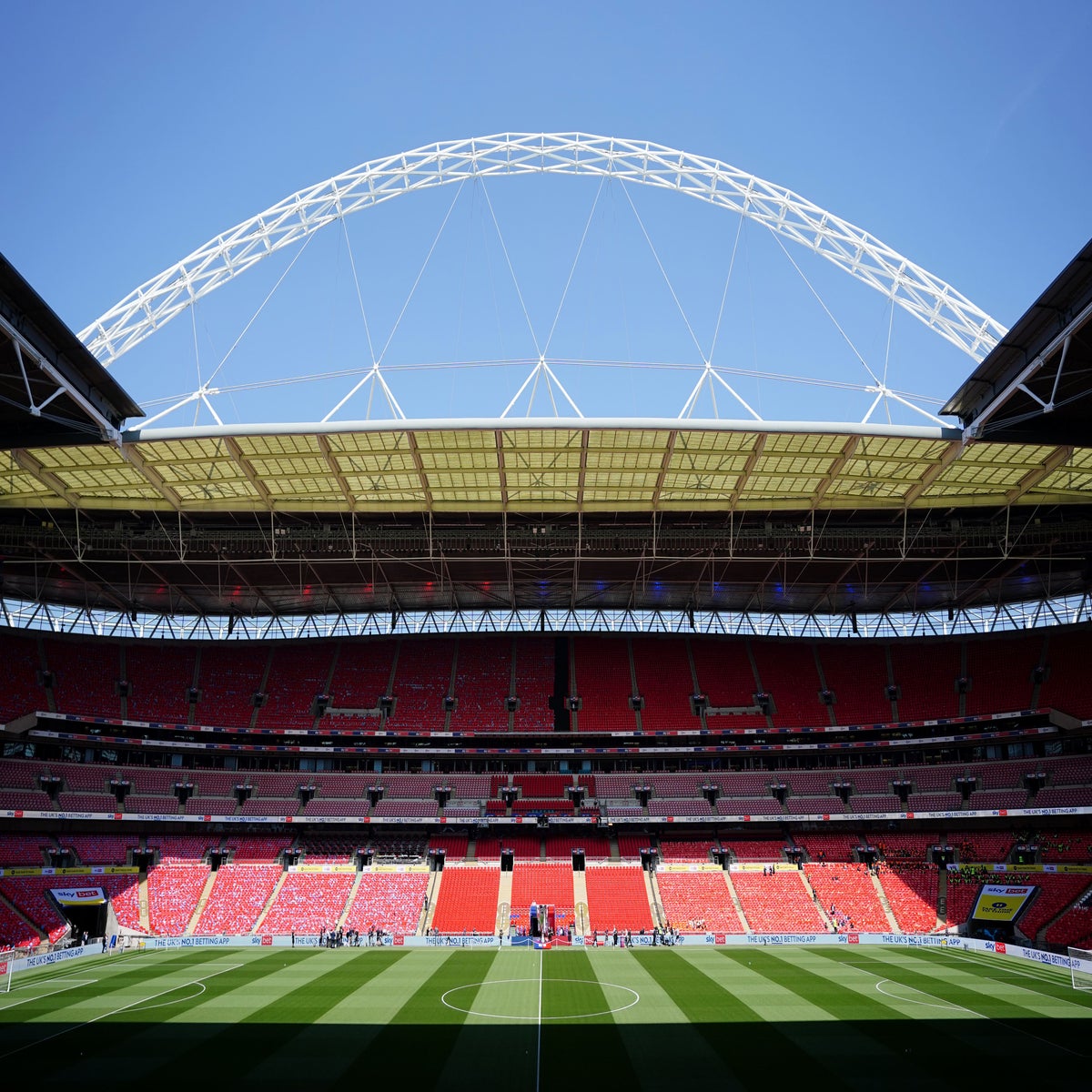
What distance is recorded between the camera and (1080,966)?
33969 millimetres

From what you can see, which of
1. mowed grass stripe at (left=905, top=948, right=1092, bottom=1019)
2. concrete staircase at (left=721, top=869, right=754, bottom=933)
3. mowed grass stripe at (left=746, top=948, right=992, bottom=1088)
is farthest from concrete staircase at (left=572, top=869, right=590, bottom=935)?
mowed grass stripe at (left=746, top=948, right=992, bottom=1088)

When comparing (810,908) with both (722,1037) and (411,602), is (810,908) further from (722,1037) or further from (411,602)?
(411,602)

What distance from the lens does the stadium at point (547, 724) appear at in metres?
26.0

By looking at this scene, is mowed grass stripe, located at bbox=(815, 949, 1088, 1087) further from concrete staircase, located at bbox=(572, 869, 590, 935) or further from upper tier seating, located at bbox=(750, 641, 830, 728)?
upper tier seating, located at bbox=(750, 641, 830, 728)

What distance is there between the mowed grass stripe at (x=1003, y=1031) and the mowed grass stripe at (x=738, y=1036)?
12.1ft

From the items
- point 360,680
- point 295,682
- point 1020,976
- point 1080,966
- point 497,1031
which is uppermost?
point 360,680

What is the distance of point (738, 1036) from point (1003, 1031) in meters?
7.21

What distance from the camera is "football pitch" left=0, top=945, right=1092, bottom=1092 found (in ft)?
64.8

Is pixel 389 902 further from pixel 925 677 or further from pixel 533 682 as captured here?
pixel 925 677

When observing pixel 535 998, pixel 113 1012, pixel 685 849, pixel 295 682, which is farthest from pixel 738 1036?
pixel 295 682

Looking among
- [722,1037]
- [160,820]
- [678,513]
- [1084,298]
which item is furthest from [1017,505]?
[160,820]

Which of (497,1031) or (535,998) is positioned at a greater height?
(535,998)

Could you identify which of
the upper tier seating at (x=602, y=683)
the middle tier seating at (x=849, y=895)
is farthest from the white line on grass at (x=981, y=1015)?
the upper tier seating at (x=602, y=683)

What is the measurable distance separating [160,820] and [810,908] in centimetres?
3922
